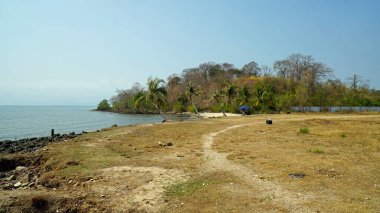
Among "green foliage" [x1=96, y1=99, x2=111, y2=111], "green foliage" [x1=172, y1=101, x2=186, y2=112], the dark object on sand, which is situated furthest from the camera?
"green foliage" [x1=96, y1=99, x2=111, y2=111]

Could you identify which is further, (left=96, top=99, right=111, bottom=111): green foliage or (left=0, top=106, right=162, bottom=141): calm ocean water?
(left=96, top=99, right=111, bottom=111): green foliage

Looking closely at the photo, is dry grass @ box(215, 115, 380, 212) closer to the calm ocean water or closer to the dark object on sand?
the dark object on sand

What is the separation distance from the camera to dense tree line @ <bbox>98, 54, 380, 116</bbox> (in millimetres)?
71500

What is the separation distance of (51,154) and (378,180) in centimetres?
1772

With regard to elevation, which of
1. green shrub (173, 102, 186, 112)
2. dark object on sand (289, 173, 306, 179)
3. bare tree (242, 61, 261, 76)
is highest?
bare tree (242, 61, 261, 76)

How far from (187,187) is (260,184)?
2798 mm

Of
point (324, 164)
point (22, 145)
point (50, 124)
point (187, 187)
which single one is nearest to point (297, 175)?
point (324, 164)

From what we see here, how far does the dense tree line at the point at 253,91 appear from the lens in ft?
235

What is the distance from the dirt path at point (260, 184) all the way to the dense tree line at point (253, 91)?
113ft

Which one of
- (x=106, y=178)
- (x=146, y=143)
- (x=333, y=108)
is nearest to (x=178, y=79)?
(x=333, y=108)

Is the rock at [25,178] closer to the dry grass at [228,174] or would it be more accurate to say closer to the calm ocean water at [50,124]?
the dry grass at [228,174]

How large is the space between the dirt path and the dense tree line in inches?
1356

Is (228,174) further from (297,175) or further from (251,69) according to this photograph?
(251,69)

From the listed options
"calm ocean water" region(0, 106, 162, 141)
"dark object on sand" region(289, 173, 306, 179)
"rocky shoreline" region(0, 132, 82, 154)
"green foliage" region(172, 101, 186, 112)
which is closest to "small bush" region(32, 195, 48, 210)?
"dark object on sand" region(289, 173, 306, 179)
